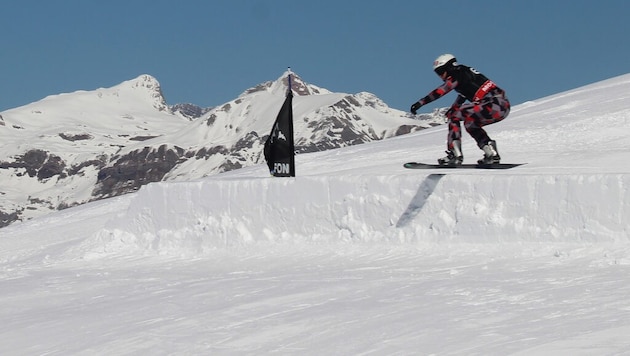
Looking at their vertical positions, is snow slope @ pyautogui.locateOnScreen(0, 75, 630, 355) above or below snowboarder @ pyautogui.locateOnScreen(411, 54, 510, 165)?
below

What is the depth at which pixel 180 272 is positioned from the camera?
1481 centimetres

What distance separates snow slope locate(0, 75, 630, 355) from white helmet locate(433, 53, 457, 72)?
166 cm

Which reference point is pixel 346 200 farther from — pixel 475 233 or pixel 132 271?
pixel 132 271

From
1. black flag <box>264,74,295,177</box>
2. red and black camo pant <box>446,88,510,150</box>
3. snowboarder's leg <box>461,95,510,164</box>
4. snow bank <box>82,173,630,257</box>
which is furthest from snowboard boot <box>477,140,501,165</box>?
black flag <box>264,74,295,177</box>

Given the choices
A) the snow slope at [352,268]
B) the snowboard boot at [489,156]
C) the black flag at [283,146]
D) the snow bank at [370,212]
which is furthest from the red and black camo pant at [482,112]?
the black flag at [283,146]

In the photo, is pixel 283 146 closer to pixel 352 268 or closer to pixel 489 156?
pixel 489 156

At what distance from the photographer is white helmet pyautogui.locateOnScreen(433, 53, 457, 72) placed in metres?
14.4

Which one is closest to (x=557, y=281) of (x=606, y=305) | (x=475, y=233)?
(x=606, y=305)

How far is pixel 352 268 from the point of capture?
13.1 metres

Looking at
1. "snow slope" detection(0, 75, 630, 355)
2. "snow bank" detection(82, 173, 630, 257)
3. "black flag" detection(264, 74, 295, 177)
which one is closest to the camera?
"snow slope" detection(0, 75, 630, 355)

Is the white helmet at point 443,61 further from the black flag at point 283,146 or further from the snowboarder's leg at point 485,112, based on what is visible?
the black flag at point 283,146

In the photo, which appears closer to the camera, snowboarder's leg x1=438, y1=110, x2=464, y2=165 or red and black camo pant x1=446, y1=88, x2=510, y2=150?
red and black camo pant x1=446, y1=88, x2=510, y2=150

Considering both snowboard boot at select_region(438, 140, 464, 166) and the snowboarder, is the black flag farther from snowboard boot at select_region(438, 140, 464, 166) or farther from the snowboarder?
the snowboarder

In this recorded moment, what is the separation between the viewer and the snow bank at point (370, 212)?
12.5 m
